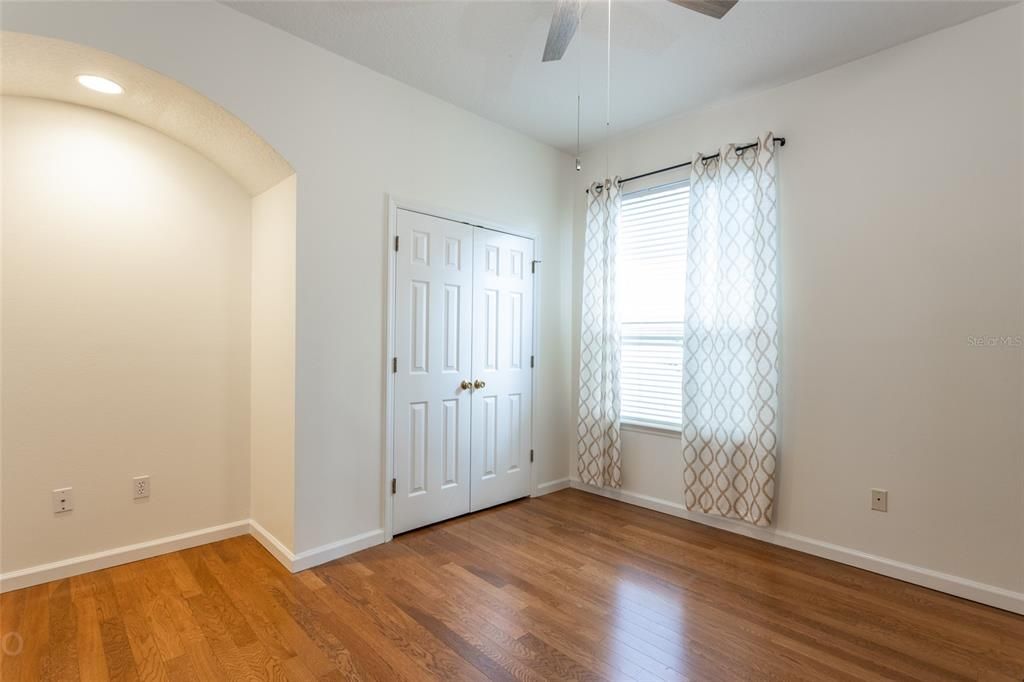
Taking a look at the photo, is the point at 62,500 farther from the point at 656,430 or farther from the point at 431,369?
the point at 656,430

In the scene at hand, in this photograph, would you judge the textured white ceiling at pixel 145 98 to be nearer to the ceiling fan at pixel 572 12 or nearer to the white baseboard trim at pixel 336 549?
the ceiling fan at pixel 572 12

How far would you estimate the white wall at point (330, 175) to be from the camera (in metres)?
2.35

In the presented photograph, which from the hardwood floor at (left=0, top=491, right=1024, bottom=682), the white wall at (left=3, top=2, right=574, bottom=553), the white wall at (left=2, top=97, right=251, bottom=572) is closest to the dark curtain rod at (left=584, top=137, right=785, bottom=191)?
the white wall at (left=3, top=2, right=574, bottom=553)

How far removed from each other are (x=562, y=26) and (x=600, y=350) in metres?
2.35

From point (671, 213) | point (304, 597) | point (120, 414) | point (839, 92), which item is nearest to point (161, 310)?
point (120, 414)

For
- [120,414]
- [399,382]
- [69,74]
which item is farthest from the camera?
[399,382]

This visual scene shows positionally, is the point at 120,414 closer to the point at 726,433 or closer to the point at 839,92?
the point at 726,433

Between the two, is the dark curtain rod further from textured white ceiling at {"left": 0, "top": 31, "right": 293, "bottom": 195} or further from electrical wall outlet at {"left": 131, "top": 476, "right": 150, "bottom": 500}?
electrical wall outlet at {"left": 131, "top": 476, "right": 150, "bottom": 500}

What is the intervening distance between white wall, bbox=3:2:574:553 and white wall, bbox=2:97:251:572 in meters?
0.75

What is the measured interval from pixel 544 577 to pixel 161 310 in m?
2.62

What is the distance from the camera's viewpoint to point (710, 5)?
1.95 metres

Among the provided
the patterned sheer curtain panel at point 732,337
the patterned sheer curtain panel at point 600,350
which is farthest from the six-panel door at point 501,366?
the patterned sheer curtain panel at point 732,337

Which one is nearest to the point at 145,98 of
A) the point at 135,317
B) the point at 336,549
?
the point at 135,317

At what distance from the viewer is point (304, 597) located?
2.37 metres
